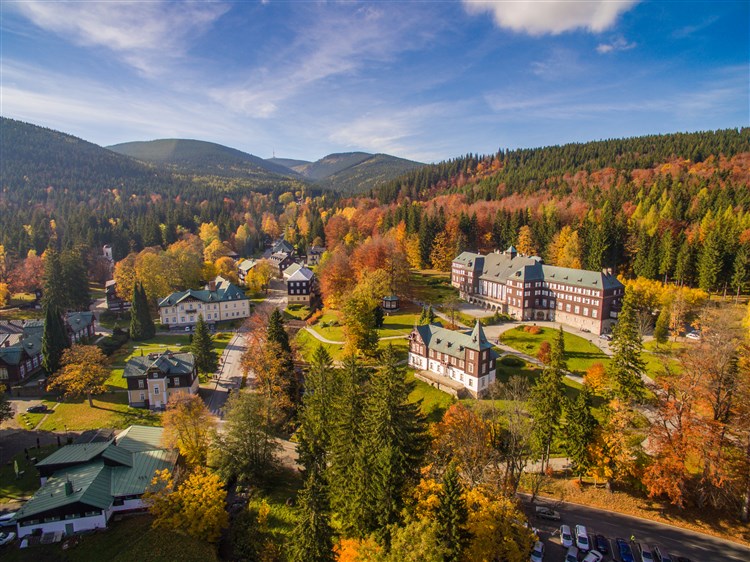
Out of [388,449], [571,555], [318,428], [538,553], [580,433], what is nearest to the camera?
[388,449]

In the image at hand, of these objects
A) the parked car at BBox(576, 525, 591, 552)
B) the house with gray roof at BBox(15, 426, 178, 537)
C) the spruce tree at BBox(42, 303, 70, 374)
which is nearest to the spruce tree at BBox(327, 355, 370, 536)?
the parked car at BBox(576, 525, 591, 552)

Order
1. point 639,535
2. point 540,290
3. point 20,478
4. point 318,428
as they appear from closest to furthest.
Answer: point 639,535 < point 318,428 < point 20,478 < point 540,290

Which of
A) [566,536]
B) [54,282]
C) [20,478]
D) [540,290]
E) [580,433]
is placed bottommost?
[20,478]

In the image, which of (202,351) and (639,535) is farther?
(202,351)

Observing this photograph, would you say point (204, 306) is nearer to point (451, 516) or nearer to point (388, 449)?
point (388, 449)

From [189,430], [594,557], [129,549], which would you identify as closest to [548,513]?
[594,557]

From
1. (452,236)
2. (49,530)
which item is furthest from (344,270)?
(49,530)

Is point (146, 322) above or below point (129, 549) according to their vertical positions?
above

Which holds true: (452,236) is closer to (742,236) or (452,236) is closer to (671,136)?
(742,236)
